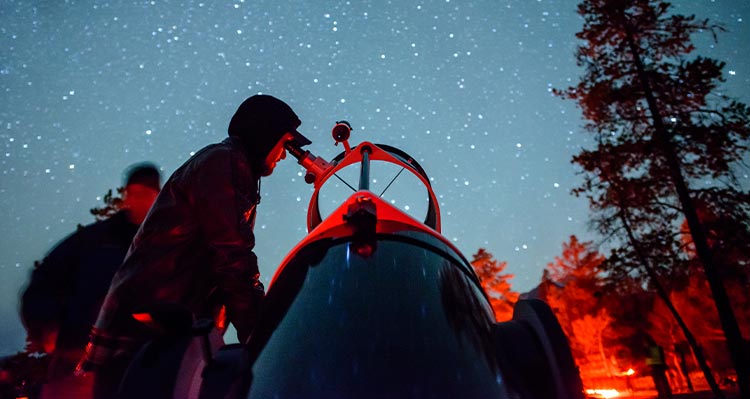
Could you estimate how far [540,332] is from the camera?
107cm

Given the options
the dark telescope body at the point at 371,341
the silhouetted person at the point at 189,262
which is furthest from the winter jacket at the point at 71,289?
the dark telescope body at the point at 371,341

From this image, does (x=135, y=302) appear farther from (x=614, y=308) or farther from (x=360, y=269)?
(x=614, y=308)

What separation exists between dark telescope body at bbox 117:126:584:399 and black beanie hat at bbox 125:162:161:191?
104 inches

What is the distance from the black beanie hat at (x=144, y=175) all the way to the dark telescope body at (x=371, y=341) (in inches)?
104

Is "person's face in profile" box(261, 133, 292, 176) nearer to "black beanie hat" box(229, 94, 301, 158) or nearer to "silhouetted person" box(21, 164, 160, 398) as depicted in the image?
"black beanie hat" box(229, 94, 301, 158)

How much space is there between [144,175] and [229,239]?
7.76 ft

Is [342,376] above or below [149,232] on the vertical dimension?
below

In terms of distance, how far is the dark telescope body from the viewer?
3.18ft

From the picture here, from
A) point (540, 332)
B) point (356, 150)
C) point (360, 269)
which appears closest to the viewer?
point (540, 332)

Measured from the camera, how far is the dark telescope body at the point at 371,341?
0.97 metres

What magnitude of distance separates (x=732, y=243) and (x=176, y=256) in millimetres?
12318

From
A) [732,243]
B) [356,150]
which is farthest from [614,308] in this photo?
[356,150]

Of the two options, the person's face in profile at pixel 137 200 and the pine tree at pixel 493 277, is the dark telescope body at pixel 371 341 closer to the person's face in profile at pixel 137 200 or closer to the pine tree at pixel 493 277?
the person's face in profile at pixel 137 200

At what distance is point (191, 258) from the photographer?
1.71 metres
